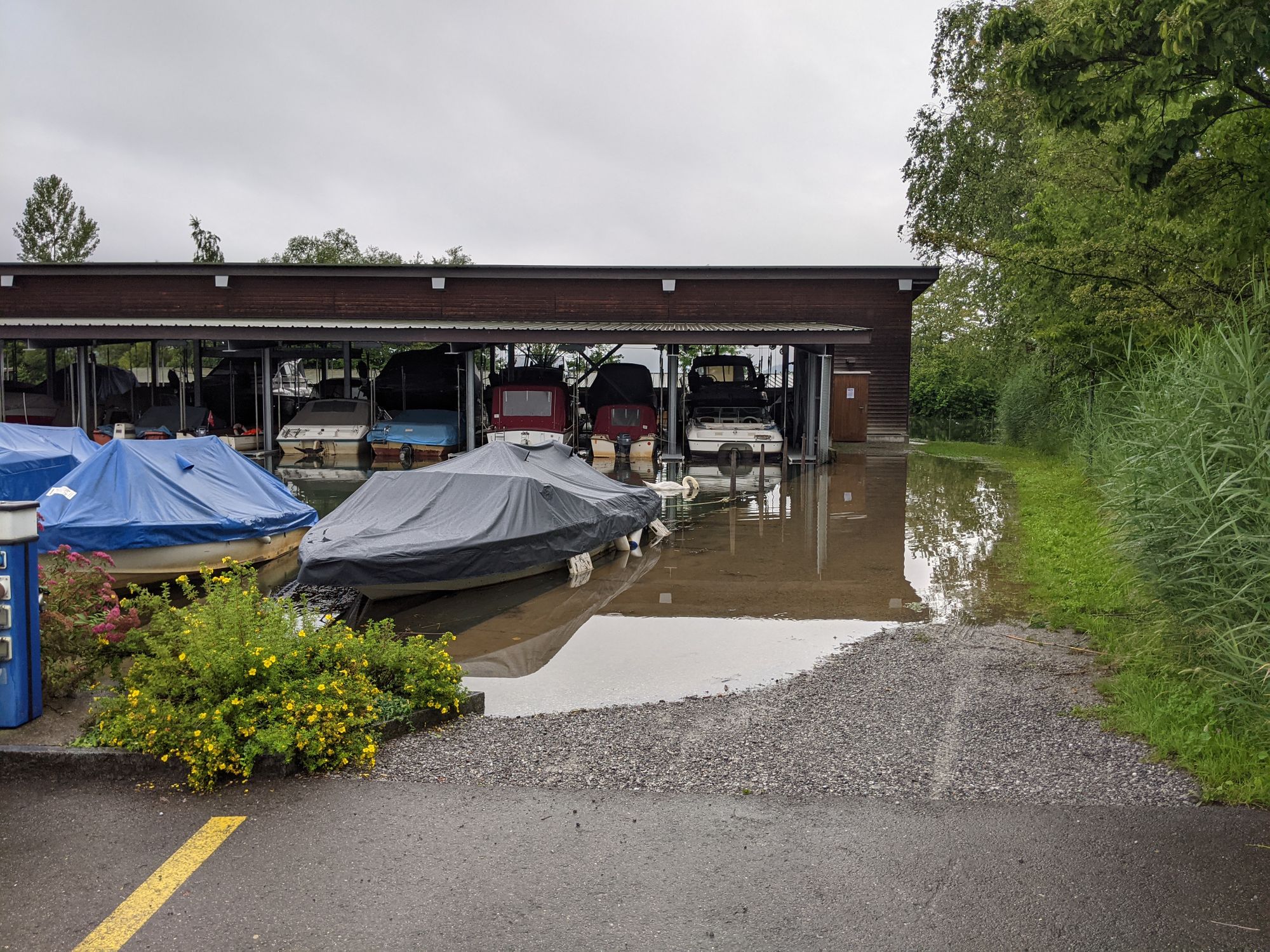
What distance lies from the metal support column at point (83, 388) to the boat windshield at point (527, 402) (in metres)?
11.7

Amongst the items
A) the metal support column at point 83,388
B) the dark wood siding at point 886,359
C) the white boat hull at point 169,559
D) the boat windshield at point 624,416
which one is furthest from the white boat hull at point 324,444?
the white boat hull at point 169,559

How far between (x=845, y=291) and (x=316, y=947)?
31.5 metres

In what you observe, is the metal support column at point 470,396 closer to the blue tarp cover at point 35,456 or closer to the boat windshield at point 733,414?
the boat windshield at point 733,414

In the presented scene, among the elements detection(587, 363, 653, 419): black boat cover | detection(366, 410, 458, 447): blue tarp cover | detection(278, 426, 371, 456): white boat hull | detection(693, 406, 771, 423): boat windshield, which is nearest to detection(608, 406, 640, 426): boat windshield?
detection(693, 406, 771, 423): boat windshield

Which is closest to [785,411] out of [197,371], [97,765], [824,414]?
[824,414]

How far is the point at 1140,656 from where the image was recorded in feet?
23.5

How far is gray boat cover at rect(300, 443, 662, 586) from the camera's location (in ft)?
33.2

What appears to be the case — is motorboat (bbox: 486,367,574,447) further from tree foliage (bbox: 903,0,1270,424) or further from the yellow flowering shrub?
the yellow flowering shrub

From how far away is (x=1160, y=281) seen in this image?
1574cm

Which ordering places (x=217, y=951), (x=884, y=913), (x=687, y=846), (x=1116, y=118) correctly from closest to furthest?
(x=217, y=951) → (x=884, y=913) → (x=687, y=846) → (x=1116, y=118)

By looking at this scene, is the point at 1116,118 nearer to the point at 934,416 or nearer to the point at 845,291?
the point at 845,291

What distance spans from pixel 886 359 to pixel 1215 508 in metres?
27.2

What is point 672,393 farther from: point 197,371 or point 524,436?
point 197,371

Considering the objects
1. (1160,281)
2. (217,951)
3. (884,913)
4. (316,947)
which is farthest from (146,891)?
(1160,281)
